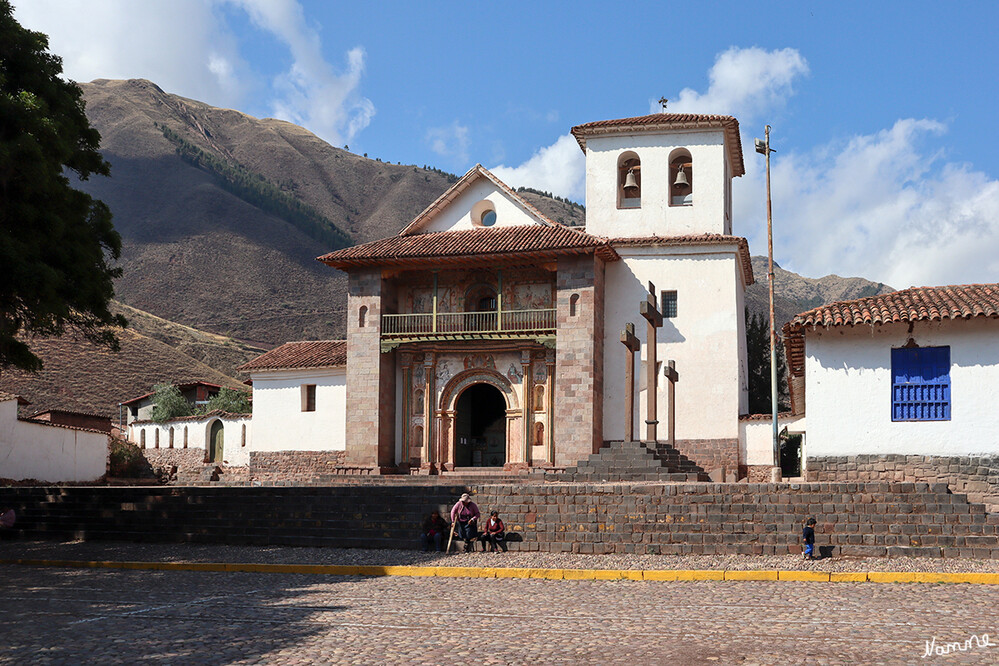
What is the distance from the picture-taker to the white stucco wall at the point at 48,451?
27250 millimetres

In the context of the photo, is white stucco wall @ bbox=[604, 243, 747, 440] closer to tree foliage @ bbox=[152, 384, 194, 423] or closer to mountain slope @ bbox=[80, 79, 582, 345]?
tree foliage @ bbox=[152, 384, 194, 423]

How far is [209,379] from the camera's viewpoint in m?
64.0

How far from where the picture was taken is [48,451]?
28.8m

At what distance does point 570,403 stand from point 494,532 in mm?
10172

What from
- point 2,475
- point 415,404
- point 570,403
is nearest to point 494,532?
point 570,403

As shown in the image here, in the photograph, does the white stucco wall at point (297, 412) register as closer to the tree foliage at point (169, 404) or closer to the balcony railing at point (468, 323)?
the balcony railing at point (468, 323)

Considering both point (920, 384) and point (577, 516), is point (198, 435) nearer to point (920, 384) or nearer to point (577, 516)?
point (577, 516)

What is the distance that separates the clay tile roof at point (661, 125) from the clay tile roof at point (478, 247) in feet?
9.40

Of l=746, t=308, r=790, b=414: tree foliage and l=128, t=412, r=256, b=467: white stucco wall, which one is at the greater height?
l=746, t=308, r=790, b=414: tree foliage

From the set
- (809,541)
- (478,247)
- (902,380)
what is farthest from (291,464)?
(809,541)

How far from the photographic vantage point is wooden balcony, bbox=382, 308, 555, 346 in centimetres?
2762

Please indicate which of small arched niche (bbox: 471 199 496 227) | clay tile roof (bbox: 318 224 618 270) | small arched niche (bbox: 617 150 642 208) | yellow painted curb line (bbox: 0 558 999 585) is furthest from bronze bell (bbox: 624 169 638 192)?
yellow painted curb line (bbox: 0 558 999 585)

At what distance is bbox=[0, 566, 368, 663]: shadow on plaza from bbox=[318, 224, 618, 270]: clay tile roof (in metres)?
13.9

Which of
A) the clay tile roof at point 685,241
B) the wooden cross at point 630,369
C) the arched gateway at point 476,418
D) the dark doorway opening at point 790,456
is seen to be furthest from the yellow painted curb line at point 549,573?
the dark doorway opening at point 790,456
